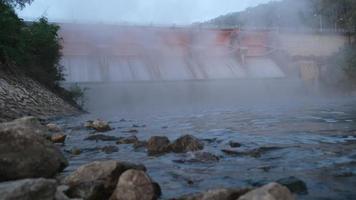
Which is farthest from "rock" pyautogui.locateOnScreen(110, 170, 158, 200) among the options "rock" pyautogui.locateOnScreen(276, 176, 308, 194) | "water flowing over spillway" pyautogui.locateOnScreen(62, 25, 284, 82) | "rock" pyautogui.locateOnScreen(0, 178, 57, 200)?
"water flowing over spillway" pyautogui.locateOnScreen(62, 25, 284, 82)

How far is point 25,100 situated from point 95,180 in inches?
460

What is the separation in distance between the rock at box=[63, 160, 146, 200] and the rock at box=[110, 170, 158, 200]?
211 millimetres

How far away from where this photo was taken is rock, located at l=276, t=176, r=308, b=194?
4645mm

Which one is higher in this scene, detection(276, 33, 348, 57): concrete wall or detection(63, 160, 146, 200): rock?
detection(276, 33, 348, 57): concrete wall

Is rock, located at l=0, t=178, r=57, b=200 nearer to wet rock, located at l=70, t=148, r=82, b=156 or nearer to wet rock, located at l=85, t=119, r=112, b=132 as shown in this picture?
wet rock, located at l=70, t=148, r=82, b=156

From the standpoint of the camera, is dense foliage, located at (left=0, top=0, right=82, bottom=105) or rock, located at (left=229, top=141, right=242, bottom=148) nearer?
rock, located at (left=229, top=141, right=242, bottom=148)

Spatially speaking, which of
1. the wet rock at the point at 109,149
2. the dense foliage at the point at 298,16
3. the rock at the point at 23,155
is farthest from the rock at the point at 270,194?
the dense foliage at the point at 298,16

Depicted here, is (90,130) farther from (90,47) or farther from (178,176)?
(90,47)

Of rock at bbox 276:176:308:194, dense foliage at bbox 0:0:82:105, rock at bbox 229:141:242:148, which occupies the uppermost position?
dense foliage at bbox 0:0:82:105

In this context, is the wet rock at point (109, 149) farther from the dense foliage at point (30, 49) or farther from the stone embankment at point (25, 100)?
the dense foliage at point (30, 49)

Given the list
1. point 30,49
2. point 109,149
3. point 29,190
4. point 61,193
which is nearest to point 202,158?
point 109,149

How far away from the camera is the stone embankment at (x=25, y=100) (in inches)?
529

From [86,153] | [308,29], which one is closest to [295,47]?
[308,29]

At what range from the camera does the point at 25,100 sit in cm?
1510
